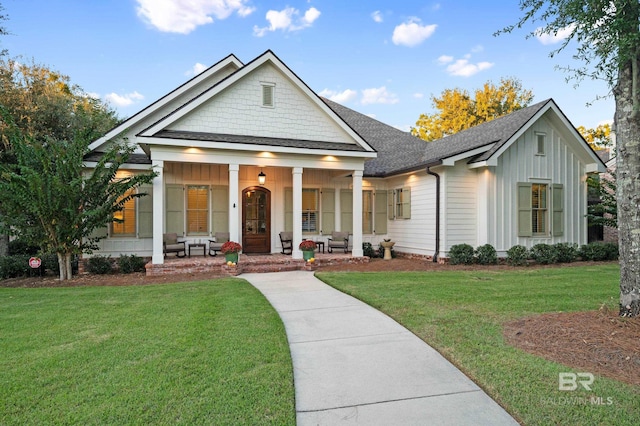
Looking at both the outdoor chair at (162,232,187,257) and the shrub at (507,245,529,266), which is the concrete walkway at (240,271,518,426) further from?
the shrub at (507,245,529,266)

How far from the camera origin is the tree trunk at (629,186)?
15.0 ft

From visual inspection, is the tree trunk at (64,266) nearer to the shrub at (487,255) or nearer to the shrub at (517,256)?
the shrub at (487,255)

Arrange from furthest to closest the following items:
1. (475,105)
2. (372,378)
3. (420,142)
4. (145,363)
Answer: (475,105) < (420,142) < (145,363) < (372,378)

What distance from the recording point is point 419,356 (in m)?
3.98

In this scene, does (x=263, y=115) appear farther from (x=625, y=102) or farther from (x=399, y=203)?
(x=625, y=102)

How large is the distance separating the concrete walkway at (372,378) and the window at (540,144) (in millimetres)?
9763

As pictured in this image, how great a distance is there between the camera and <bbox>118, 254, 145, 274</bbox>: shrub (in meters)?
10.3

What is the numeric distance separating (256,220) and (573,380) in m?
10.5

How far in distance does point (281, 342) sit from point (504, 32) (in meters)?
5.26

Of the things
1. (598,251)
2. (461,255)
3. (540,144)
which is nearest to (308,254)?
(461,255)

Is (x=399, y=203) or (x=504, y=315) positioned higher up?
(x=399, y=203)

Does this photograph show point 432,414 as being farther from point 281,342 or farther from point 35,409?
point 35,409

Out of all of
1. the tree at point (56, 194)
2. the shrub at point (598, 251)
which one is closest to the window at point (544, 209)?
the shrub at point (598, 251)

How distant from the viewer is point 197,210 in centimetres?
1222
